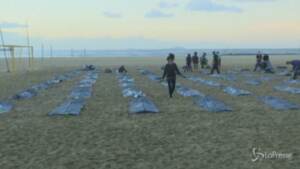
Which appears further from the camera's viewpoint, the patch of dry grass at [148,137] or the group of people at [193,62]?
the group of people at [193,62]

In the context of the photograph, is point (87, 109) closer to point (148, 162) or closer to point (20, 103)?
point (20, 103)

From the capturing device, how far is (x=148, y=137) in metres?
9.10

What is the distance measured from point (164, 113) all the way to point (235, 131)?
2.99 m

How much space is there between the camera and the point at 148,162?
7250 mm

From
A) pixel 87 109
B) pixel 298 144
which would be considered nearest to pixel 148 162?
pixel 298 144

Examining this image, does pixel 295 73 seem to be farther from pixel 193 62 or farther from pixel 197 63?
pixel 197 63

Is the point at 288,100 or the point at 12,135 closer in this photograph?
the point at 12,135

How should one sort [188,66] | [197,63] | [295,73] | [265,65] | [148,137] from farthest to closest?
1. [197,63]
2. [188,66]
3. [265,65]
4. [295,73]
5. [148,137]

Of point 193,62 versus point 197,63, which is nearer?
point 193,62

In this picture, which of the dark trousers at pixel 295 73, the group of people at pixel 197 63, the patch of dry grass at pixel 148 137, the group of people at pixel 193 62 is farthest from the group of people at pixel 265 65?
the patch of dry grass at pixel 148 137

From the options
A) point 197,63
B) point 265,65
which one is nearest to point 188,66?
point 197,63

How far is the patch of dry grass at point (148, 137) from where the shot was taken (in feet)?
23.9

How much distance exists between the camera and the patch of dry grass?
7297 millimetres

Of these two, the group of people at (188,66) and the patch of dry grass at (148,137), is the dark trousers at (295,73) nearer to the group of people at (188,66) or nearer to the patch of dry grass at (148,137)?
the group of people at (188,66)
